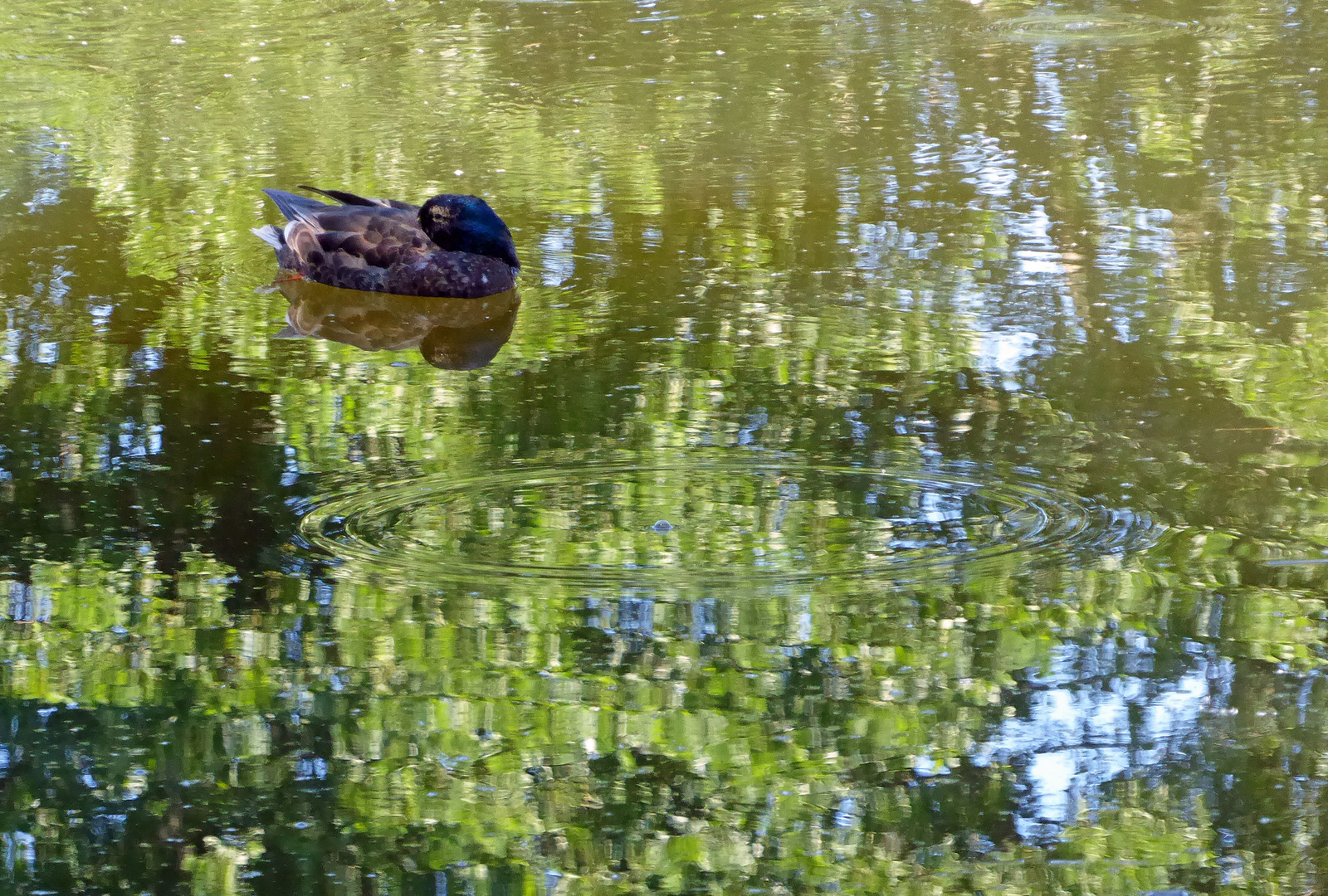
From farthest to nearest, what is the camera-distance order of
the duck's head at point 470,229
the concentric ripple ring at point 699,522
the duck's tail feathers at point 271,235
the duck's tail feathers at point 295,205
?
the duck's tail feathers at point 271,235
the duck's tail feathers at point 295,205
the duck's head at point 470,229
the concentric ripple ring at point 699,522

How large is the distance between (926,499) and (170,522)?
2.16 metres

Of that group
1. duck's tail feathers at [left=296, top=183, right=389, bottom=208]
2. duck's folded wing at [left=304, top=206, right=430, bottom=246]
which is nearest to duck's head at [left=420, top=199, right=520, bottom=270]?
duck's folded wing at [left=304, top=206, right=430, bottom=246]

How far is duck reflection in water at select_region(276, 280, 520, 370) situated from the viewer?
6.66 meters

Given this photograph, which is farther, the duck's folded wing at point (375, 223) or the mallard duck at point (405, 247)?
the duck's folded wing at point (375, 223)

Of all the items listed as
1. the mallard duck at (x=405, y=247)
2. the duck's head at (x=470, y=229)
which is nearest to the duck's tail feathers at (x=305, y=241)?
the mallard duck at (x=405, y=247)

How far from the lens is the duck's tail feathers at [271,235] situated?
7844mm

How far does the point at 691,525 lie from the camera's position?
4.74 metres

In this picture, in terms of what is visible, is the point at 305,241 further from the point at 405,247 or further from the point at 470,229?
the point at 470,229

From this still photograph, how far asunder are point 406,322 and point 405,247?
18.5 inches

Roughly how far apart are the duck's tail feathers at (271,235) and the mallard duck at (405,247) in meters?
0.09

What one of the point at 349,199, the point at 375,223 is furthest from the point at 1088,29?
the point at 375,223

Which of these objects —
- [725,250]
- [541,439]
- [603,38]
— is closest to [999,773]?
[541,439]

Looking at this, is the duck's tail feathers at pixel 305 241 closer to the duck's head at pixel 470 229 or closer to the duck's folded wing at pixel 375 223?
the duck's folded wing at pixel 375 223

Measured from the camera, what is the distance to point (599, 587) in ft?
14.3
